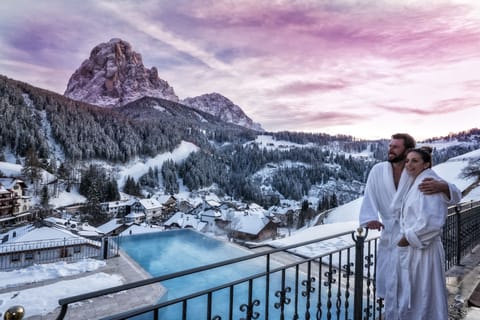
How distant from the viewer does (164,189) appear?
2172 inches

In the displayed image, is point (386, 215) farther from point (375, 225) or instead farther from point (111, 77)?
point (111, 77)

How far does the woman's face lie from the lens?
1845mm

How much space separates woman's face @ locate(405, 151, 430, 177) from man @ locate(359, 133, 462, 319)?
0.06 m

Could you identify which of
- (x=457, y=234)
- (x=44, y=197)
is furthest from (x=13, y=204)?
(x=457, y=234)

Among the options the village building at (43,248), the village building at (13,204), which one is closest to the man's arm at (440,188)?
the village building at (43,248)

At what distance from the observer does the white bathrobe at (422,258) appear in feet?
5.38

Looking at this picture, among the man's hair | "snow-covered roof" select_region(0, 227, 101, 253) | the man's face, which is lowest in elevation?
"snow-covered roof" select_region(0, 227, 101, 253)

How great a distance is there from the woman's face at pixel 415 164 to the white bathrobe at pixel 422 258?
0.05m

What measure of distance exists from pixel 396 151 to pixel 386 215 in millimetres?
545

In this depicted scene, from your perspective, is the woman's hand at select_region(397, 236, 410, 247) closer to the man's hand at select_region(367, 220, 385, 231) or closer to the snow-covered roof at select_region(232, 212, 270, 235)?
the man's hand at select_region(367, 220, 385, 231)

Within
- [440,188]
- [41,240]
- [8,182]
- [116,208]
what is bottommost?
[116,208]

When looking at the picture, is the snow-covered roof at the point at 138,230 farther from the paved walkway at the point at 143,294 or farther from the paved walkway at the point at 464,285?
the paved walkway at the point at 464,285

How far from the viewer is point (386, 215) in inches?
82.7

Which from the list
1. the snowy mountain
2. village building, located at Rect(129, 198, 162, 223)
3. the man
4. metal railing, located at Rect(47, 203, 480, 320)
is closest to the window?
metal railing, located at Rect(47, 203, 480, 320)
